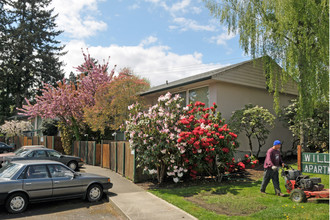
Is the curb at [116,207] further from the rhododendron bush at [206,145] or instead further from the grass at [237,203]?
the rhododendron bush at [206,145]

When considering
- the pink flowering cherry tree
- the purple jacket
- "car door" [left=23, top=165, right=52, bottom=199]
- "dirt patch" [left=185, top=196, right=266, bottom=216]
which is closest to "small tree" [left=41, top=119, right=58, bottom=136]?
the pink flowering cherry tree

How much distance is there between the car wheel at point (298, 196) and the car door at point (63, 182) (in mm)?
5685

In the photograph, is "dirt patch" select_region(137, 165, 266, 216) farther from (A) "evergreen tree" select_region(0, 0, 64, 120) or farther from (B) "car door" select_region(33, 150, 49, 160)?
(A) "evergreen tree" select_region(0, 0, 64, 120)

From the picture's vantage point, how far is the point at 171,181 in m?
9.90

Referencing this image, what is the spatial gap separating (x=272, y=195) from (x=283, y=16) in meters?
7.34

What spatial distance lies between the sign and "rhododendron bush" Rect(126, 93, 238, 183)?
2.59 meters

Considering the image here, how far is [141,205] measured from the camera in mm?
7008

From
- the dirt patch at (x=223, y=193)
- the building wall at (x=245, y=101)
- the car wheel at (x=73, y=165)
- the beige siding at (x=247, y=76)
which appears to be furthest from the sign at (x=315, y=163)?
the car wheel at (x=73, y=165)

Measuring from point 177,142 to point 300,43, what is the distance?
663cm

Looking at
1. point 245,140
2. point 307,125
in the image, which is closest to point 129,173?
point 245,140

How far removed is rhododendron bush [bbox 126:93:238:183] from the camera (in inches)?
353

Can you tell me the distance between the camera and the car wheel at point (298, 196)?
20.9 ft

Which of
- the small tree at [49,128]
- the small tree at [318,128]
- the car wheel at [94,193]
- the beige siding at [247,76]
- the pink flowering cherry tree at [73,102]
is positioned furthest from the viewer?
the small tree at [49,128]

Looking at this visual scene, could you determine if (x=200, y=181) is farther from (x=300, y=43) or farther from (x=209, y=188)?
(x=300, y=43)
